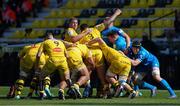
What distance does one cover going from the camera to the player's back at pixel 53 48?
A: 17.1 meters

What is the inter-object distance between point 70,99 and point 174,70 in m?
8.17

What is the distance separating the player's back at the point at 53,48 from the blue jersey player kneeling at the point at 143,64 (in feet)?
6.06

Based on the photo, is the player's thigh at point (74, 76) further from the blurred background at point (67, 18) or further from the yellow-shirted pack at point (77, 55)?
the blurred background at point (67, 18)

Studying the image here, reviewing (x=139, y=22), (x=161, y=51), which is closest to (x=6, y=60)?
(x=161, y=51)

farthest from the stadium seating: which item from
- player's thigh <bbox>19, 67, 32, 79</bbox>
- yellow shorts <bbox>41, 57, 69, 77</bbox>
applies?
yellow shorts <bbox>41, 57, 69, 77</bbox>

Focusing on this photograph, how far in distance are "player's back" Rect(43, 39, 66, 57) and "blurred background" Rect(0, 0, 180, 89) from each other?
27.4ft

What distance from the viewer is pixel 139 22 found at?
1214 inches

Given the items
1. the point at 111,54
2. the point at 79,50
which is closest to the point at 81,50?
the point at 79,50

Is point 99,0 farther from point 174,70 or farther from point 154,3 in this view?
point 174,70

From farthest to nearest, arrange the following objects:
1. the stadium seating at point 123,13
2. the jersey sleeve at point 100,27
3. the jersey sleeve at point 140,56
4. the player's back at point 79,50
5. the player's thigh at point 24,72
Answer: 1. the stadium seating at point 123,13
2. the jersey sleeve at point 100,27
3. the jersey sleeve at point 140,56
4. the player's thigh at point 24,72
5. the player's back at point 79,50

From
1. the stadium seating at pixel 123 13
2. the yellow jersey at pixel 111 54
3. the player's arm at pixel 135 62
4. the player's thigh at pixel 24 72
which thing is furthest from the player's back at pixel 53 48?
the stadium seating at pixel 123 13

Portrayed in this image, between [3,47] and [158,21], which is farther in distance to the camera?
[158,21]

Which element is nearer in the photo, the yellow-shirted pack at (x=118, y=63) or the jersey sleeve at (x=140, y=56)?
the yellow-shirted pack at (x=118, y=63)

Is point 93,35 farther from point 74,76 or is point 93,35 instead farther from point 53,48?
point 53,48
